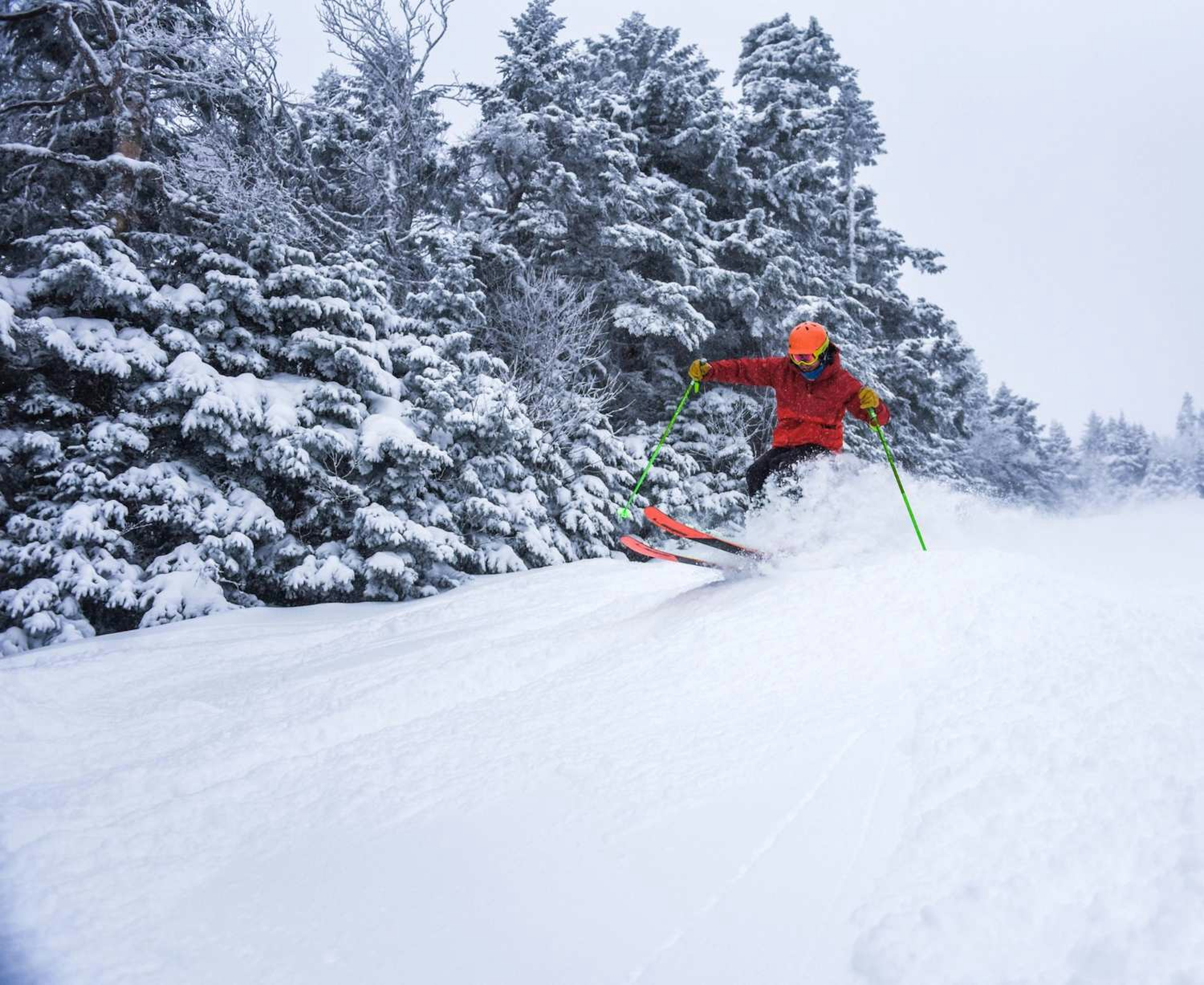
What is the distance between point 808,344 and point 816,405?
23.5 inches

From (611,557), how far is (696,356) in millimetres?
6897

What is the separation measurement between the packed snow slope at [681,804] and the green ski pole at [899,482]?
3.02ft

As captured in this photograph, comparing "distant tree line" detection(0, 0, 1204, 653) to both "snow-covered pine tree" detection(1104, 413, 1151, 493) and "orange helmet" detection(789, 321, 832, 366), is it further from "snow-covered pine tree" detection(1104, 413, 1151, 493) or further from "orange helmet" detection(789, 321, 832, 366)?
"snow-covered pine tree" detection(1104, 413, 1151, 493)

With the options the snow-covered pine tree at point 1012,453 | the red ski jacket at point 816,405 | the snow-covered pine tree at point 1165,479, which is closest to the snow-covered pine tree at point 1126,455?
the snow-covered pine tree at point 1165,479

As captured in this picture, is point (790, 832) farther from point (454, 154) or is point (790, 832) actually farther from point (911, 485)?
point (454, 154)

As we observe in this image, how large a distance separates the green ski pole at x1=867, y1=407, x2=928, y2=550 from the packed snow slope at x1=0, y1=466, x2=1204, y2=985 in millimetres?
919

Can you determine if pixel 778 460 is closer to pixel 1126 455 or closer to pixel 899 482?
pixel 899 482

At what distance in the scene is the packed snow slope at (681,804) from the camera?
54.1 inches

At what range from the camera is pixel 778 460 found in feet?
19.2

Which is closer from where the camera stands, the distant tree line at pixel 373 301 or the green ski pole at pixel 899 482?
the green ski pole at pixel 899 482

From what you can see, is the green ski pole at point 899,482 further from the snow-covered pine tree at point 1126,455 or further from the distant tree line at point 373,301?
the snow-covered pine tree at point 1126,455

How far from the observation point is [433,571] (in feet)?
26.8

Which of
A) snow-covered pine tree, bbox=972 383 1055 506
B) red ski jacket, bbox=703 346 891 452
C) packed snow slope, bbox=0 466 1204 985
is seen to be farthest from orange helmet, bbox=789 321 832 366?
snow-covered pine tree, bbox=972 383 1055 506

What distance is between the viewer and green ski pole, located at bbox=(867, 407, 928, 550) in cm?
459
